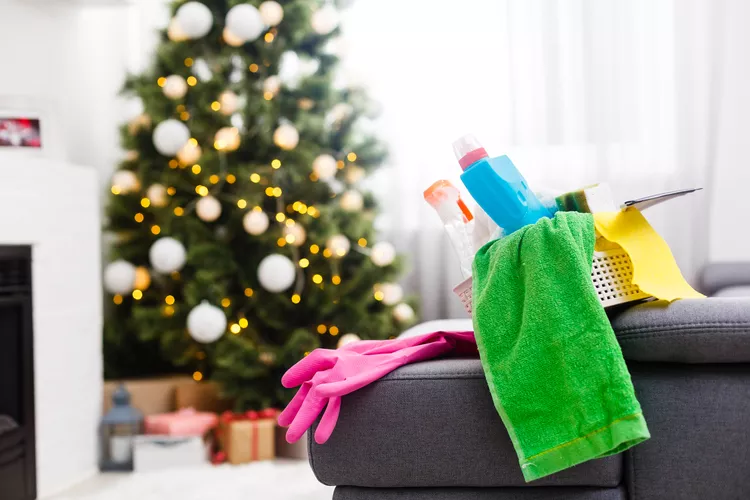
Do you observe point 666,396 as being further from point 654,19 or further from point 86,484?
point 654,19

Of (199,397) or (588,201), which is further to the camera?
(199,397)

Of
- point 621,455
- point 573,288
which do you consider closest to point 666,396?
point 621,455

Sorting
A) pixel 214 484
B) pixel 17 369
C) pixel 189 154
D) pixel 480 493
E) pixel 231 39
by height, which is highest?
pixel 231 39

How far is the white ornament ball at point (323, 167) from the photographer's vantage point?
297 centimetres

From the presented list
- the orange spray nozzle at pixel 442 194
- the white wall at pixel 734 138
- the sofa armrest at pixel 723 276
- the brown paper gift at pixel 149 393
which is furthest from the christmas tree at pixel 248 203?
the orange spray nozzle at pixel 442 194

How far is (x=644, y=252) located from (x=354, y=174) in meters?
1.92

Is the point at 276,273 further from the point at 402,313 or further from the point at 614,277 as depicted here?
the point at 614,277

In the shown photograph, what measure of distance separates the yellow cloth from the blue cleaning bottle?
111 mm

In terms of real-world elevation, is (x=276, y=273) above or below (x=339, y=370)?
above

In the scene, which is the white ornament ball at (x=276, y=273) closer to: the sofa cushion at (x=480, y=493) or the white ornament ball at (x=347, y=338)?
the white ornament ball at (x=347, y=338)

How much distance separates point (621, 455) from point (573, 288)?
28 centimetres

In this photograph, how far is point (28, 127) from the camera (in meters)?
2.57

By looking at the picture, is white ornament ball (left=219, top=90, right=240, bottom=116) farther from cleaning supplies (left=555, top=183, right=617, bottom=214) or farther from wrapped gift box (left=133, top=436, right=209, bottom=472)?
cleaning supplies (left=555, top=183, right=617, bottom=214)

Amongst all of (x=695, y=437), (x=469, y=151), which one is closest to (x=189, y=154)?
(x=469, y=151)
